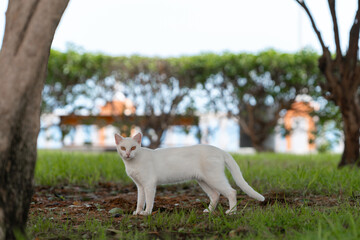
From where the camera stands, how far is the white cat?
3254 mm

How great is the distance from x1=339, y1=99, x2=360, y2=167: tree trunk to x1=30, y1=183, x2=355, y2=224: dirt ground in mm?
2470

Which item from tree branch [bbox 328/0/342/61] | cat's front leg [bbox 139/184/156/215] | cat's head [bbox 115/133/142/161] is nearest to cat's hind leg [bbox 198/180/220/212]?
cat's front leg [bbox 139/184/156/215]

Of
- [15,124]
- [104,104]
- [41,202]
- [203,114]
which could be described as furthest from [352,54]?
[104,104]

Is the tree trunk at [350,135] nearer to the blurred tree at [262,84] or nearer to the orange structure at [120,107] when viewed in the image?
the blurred tree at [262,84]

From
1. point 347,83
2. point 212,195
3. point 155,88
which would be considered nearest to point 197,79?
point 155,88

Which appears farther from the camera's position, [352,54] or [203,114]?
[203,114]

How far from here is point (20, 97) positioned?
2436 millimetres

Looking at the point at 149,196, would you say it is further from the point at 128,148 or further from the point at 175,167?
the point at 128,148

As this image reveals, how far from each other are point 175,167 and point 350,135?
4.22 meters

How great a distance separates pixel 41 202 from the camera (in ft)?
13.8

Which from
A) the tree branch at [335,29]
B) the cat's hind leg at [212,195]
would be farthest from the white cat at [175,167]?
the tree branch at [335,29]

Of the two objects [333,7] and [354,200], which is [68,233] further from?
[333,7]

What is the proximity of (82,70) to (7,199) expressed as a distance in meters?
9.56

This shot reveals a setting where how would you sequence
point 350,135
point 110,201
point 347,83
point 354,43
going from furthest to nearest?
point 350,135 → point 347,83 → point 354,43 → point 110,201
